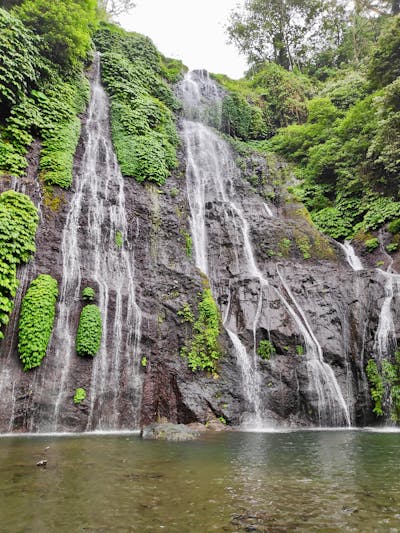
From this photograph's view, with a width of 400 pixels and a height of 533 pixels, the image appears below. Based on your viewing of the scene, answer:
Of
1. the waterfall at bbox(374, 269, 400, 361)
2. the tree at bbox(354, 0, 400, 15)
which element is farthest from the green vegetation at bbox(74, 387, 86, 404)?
the tree at bbox(354, 0, 400, 15)

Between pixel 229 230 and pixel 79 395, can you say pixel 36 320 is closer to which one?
pixel 79 395

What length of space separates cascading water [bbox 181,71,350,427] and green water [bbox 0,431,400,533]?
197 inches

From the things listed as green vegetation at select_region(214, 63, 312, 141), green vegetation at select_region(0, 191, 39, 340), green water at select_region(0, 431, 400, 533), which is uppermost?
green vegetation at select_region(214, 63, 312, 141)

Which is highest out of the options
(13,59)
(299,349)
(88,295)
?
(13,59)

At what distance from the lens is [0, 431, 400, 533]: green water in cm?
323

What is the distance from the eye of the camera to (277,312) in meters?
14.0

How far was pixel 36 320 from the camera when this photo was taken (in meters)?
10.7

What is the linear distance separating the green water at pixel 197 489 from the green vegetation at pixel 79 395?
3191 millimetres

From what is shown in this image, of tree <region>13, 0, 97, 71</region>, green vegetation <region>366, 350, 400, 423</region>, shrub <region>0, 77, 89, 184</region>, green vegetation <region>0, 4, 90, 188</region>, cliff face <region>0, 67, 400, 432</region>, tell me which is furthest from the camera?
tree <region>13, 0, 97, 71</region>

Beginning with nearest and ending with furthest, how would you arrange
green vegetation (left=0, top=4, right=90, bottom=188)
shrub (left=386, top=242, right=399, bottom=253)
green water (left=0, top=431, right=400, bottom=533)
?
green water (left=0, top=431, right=400, bottom=533) → green vegetation (left=0, top=4, right=90, bottom=188) → shrub (left=386, top=242, right=399, bottom=253)

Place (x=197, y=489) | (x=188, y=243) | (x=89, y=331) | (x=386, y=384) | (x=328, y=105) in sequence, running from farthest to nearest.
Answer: (x=328, y=105) < (x=188, y=243) < (x=386, y=384) < (x=89, y=331) < (x=197, y=489)

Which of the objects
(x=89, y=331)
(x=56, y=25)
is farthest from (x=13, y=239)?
(x=56, y=25)

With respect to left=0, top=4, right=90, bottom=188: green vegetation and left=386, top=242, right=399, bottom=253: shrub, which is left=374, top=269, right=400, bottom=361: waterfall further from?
left=0, top=4, right=90, bottom=188: green vegetation

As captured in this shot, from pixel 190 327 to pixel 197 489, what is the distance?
8683 millimetres
